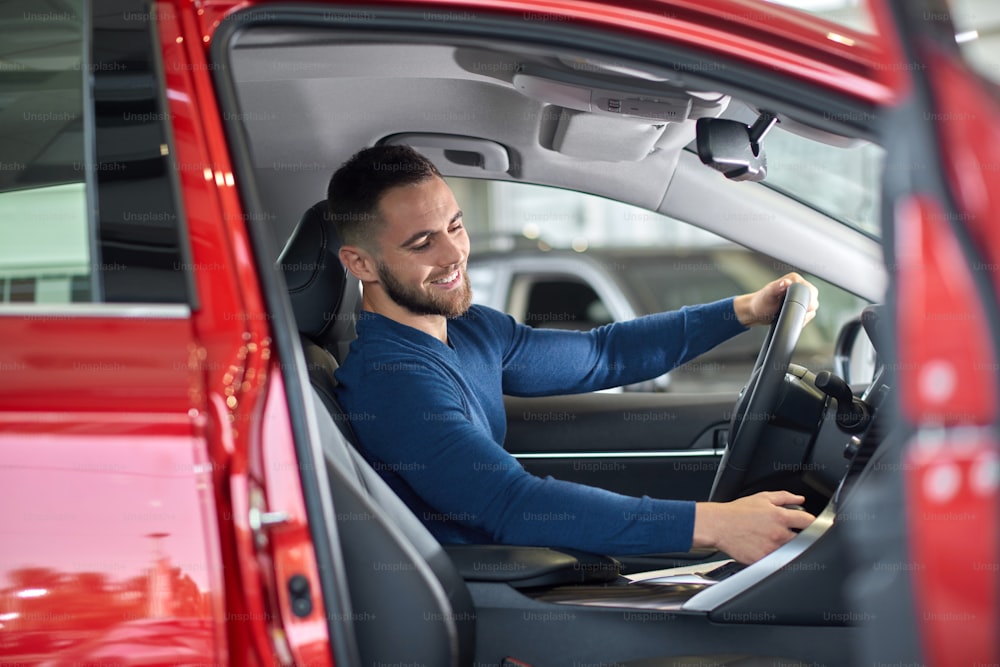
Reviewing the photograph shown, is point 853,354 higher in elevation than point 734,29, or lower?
lower

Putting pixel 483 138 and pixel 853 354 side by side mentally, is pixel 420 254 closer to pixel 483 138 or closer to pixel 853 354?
pixel 483 138

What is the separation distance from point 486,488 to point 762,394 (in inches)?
26.1

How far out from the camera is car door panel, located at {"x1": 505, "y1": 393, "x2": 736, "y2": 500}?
2.50m

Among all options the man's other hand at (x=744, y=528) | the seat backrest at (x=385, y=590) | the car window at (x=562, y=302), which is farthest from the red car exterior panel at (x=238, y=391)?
the car window at (x=562, y=302)

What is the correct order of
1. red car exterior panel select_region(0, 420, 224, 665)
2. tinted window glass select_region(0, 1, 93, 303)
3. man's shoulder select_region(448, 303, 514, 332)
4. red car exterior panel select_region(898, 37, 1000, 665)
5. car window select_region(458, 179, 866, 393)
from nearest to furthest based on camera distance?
1. red car exterior panel select_region(898, 37, 1000, 665)
2. red car exterior panel select_region(0, 420, 224, 665)
3. tinted window glass select_region(0, 1, 93, 303)
4. man's shoulder select_region(448, 303, 514, 332)
5. car window select_region(458, 179, 866, 393)

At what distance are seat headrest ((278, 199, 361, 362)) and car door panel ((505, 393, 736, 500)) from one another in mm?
758

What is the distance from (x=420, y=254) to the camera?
6.38ft

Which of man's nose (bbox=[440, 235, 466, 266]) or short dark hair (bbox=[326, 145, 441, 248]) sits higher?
short dark hair (bbox=[326, 145, 441, 248])

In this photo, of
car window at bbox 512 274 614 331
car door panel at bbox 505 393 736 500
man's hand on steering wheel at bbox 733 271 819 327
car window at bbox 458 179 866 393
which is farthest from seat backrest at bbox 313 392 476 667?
Answer: car window at bbox 512 274 614 331

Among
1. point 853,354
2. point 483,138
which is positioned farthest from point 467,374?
point 853,354

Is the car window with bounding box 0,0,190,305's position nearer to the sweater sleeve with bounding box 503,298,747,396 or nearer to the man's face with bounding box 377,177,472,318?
the man's face with bounding box 377,177,472,318

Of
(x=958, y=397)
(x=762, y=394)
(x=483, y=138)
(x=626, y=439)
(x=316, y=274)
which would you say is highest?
(x=483, y=138)

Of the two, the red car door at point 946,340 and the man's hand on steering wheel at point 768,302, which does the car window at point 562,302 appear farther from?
the red car door at point 946,340

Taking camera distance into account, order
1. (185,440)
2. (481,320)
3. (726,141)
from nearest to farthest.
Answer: (185,440), (726,141), (481,320)
